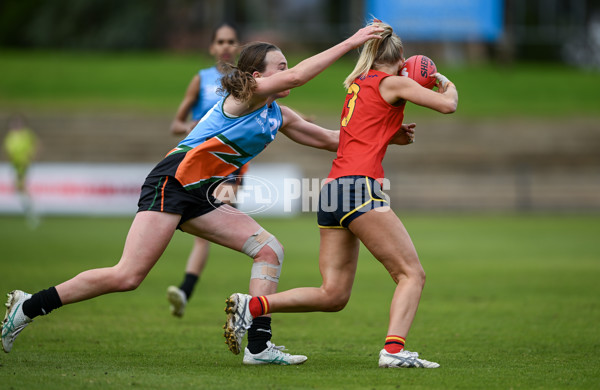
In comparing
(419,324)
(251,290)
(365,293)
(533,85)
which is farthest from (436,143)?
(251,290)

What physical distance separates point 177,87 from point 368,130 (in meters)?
30.4

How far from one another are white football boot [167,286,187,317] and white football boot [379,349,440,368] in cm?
292

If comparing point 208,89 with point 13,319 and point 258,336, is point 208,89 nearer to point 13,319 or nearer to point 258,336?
point 258,336

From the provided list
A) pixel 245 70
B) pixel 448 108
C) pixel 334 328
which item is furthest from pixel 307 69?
pixel 334 328

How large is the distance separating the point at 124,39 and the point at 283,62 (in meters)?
41.7

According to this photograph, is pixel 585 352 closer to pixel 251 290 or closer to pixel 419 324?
pixel 419 324

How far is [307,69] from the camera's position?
546cm

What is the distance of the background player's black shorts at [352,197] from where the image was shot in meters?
5.55

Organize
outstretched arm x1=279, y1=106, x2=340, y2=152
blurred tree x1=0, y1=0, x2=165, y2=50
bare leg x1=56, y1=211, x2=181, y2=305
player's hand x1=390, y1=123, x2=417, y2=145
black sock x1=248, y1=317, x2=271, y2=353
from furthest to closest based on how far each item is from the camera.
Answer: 1. blurred tree x1=0, y1=0, x2=165, y2=50
2. outstretched arm x1=279, y1=106, x2=340, y2=152
3. player's hand x1=390, y1=123, x2=417, y2=145
4. black sock x1=248, y1=317, x2=271, y2=353
5. bare leg x1=56, y1=211, x2=181, y2=305

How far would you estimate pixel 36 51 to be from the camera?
4609 centimetres

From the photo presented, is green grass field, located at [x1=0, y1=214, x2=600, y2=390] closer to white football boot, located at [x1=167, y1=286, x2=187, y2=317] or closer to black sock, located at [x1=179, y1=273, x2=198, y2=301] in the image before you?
white football boot, located at [x1=167, y1=286, x2=187, y2=317]

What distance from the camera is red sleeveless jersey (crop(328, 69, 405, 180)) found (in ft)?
A: 18.4

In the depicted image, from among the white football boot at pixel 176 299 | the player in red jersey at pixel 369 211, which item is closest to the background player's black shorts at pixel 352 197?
the player in red jersey at pixel 369 211

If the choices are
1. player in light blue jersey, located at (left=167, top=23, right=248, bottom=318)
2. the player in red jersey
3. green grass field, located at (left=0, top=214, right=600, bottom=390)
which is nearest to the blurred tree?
green grass field, located at (left=0, top=214, right=600, bottom=390)
